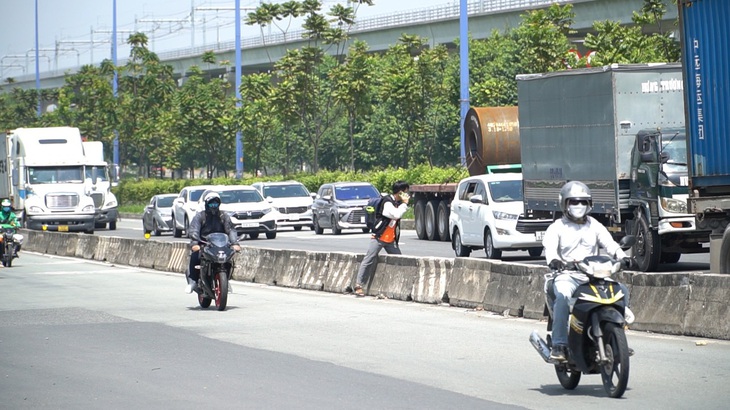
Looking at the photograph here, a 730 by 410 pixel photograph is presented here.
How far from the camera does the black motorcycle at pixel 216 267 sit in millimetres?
17375

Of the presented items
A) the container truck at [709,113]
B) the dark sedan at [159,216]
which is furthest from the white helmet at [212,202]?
the dark sedan at [159,216]

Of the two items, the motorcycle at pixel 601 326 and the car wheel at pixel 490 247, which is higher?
the car wheel at pixel 490 247

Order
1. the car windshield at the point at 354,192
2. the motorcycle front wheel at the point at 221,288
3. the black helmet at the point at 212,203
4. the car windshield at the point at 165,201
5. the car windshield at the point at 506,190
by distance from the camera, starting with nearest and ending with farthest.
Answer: the motorcycle front wheel at the point at 221,288, the black helmet at the point at 212,203, the car windshield at the point at 506,190, the car windshield at the point at 354,192, the car windshield at the point at 165,201

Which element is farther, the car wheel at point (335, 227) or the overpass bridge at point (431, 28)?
the overpass bridge at point (431, 28)

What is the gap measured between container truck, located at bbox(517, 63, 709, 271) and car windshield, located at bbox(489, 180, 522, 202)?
0.71 m

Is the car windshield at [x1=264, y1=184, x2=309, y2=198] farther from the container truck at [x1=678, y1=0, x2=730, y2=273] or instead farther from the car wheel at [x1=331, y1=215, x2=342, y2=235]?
the container truck at [x1=678, y1=0, x2=730, y2=273]

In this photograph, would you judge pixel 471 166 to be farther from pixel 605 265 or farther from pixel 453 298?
pixel 605 265

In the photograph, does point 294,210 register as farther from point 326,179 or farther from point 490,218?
point 490,218

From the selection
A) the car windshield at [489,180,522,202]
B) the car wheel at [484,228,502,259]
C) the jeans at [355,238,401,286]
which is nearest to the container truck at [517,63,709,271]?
the car windshield at [489,180,522,202]

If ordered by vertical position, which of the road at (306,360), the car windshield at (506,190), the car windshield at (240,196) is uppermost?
the car windshield at (240,196)

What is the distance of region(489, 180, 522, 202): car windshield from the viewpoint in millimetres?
26875

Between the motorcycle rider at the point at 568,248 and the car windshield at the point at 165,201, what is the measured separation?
38716 millimetres

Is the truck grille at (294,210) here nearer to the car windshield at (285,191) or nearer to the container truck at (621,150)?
the car windshield at (285,191)

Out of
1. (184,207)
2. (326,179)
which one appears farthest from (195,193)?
(326,179)
